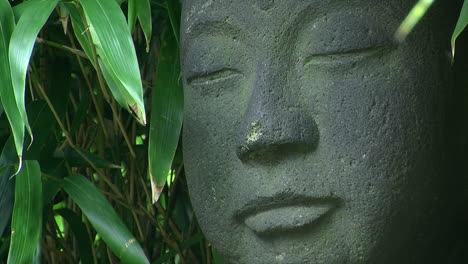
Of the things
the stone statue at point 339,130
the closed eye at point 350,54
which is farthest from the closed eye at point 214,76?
the closed eye at point 350,54

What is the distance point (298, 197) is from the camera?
168cm

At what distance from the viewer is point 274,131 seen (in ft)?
5.44

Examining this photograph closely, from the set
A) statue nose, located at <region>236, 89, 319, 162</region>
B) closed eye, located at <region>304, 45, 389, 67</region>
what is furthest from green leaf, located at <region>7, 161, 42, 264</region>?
closed eye, located at <region>304, 45, 389, 67</region>

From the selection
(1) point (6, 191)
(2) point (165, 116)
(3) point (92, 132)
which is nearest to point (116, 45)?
(2) point (165, 116)

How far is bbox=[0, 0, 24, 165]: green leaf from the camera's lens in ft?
5.65

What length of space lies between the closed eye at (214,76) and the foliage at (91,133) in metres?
0.08

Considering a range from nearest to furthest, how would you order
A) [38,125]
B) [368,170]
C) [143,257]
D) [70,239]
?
[368,170] < [143,257] < [38,125] < [70,239]

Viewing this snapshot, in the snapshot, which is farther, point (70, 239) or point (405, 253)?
point (70, 239)

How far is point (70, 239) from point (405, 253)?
105cm

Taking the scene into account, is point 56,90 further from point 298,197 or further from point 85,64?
point 298,197

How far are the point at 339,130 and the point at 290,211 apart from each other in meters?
0.12

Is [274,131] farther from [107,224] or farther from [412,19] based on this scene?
[107,224]

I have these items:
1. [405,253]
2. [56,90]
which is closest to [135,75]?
[405,253]

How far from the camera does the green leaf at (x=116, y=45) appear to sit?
5.60 ft
